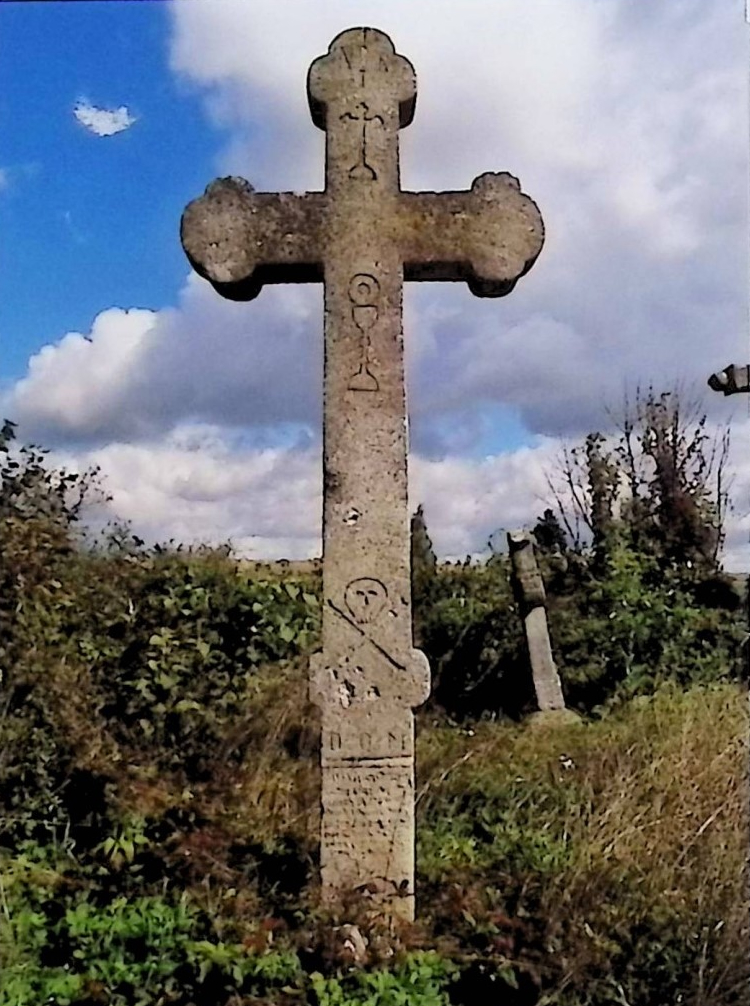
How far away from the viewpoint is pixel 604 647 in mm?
8562

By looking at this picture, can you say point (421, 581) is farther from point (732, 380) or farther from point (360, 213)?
point (360, 213)

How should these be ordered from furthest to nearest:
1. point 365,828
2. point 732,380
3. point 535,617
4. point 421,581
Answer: point 421,581
point 535,617
point 732,380
point 365,828

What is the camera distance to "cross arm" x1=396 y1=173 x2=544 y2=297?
421cm

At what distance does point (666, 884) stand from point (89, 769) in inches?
96.9

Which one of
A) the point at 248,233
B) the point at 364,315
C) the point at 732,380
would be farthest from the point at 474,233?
the point at 732,380

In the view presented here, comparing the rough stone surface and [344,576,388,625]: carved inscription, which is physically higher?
the rough stone surface

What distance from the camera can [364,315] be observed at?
410 centimetres

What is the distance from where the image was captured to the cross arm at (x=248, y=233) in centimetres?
420

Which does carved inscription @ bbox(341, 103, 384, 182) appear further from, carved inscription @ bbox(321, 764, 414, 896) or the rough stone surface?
the rough stone surface

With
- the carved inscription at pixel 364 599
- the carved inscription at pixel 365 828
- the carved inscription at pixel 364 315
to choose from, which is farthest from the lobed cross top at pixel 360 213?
the carved inscription at pixel 365 828

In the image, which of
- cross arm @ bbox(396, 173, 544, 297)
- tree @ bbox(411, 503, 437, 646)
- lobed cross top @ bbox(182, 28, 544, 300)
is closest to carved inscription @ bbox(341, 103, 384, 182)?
lobed cross top @ bbox(182, 28, 544, 300)

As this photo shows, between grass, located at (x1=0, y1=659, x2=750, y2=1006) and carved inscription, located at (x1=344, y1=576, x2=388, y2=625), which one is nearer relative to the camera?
grass, located at (x1=0, y1=659, x2=750, y2=1006)

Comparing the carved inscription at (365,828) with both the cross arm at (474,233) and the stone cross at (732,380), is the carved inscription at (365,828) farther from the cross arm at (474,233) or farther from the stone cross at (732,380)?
the stone cross at (732,380)

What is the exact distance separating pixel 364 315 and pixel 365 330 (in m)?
0.06
